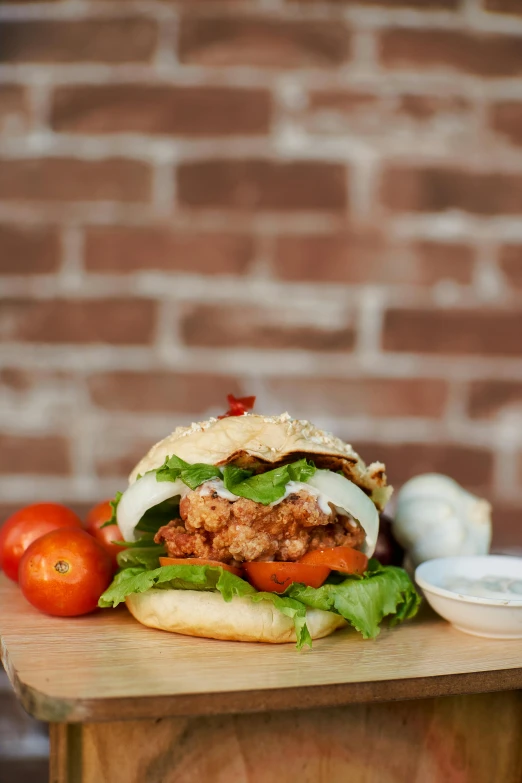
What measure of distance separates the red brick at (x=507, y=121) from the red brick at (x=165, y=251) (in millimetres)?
863

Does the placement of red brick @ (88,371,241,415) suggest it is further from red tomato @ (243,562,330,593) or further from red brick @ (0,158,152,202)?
red tomato @ (243,562,330,593)

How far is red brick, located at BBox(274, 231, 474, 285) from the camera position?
7.97ft

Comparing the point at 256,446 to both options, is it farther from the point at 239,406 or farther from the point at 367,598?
the point at 367,598

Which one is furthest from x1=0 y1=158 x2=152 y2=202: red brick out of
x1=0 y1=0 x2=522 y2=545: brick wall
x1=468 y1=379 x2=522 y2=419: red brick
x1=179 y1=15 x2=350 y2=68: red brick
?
x1=468 y1=379 x2=522 y2=419: red brick

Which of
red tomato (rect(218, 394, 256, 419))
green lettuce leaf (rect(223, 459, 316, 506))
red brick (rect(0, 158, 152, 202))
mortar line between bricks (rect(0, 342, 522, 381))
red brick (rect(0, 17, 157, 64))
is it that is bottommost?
green lettuce leaf (rect(223, 459, 316, 506))

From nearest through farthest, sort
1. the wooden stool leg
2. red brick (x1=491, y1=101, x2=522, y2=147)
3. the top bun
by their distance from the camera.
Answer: the wooden stool leg
the top bun
red brick (x1=491, y1=101, x2=522, y2=147)

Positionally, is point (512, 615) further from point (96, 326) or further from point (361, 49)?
point (361, 49)

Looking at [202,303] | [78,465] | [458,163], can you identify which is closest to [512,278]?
[458,163]

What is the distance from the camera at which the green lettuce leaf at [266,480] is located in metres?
1.55

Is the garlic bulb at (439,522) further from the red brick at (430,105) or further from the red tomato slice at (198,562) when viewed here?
the red brick at (430,105)

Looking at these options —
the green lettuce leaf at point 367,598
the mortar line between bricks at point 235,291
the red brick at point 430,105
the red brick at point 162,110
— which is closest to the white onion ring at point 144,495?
the green lettuce leaf at point 367,598

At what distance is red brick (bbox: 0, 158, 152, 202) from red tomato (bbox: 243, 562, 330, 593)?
1295mm

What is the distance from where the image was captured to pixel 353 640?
5.24 feet

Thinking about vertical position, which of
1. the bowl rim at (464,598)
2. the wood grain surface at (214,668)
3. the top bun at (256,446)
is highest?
the top bun at (256,446)
